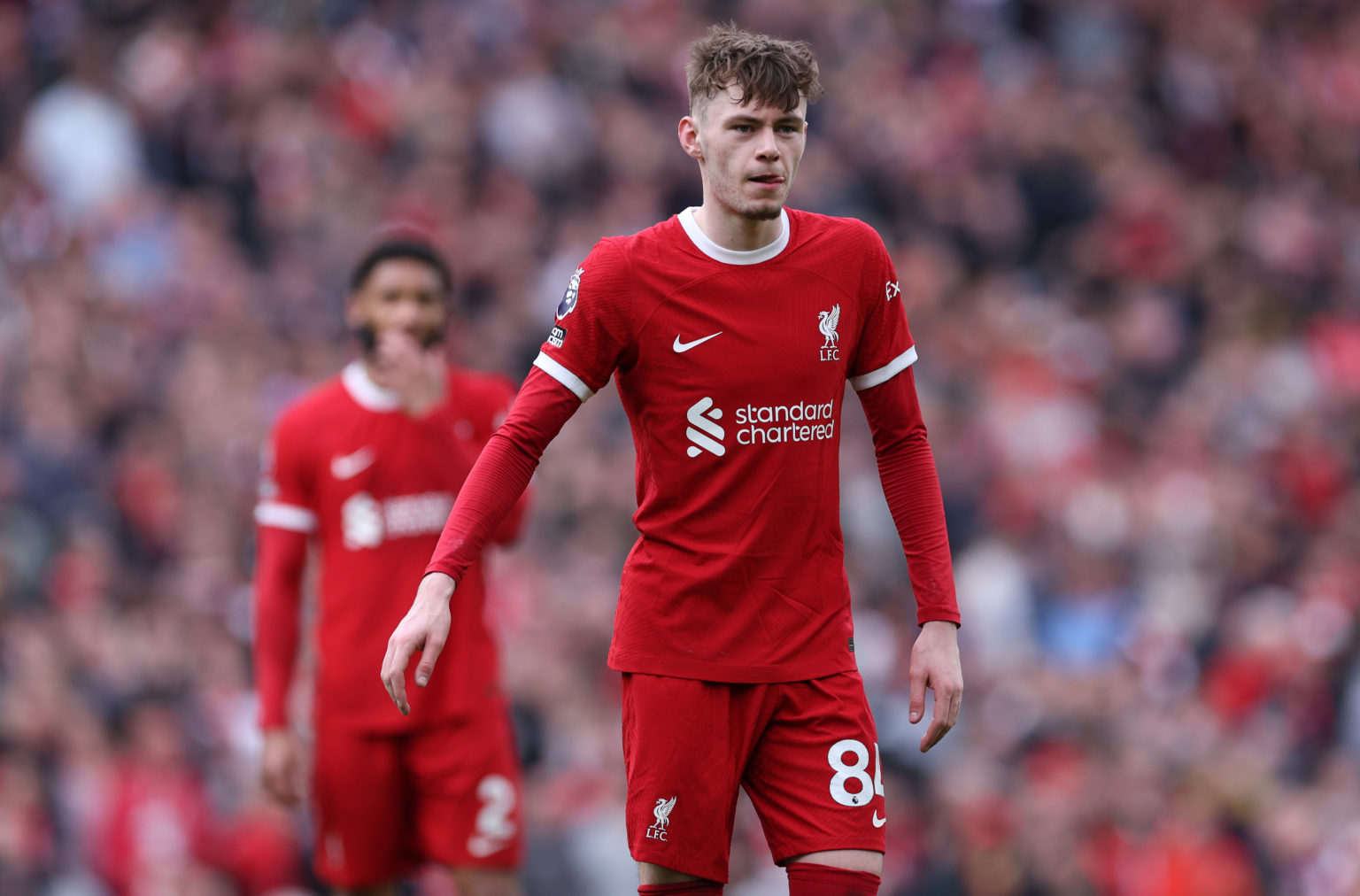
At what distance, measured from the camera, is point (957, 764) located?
9289 mm

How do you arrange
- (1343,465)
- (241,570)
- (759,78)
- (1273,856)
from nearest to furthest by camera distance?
(759,78) < (1273,856) < (241,570) < (1343,465)

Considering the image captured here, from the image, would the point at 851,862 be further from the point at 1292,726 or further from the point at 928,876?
the point at 1292,726

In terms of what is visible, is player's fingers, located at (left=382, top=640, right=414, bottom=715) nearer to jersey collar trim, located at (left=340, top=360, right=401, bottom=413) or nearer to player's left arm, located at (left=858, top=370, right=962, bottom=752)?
player's left arm, located at (left=858, top=370, right=962, bottom=752)

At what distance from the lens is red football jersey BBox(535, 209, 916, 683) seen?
450 cm

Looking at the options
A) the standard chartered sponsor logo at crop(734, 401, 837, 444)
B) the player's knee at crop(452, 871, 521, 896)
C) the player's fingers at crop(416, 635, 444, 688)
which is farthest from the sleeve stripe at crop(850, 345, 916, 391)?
the player's knee at crop(452, 871, 521, 896)

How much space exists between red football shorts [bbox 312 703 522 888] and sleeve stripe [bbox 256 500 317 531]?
727 millimetres

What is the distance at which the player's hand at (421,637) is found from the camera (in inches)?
160

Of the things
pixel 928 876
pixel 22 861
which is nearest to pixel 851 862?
pixel 928 876

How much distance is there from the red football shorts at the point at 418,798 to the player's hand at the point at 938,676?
210 centimetres

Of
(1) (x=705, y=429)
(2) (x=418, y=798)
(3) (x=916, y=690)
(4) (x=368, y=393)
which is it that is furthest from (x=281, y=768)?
(3) (x=916, y=690)

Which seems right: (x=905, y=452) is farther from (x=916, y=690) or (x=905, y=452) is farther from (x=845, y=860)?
(x=845, y=860)

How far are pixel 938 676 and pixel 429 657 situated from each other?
132cm

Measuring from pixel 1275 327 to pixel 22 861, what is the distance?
9.69 m

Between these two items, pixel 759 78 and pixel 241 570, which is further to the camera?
pixel 241 570
